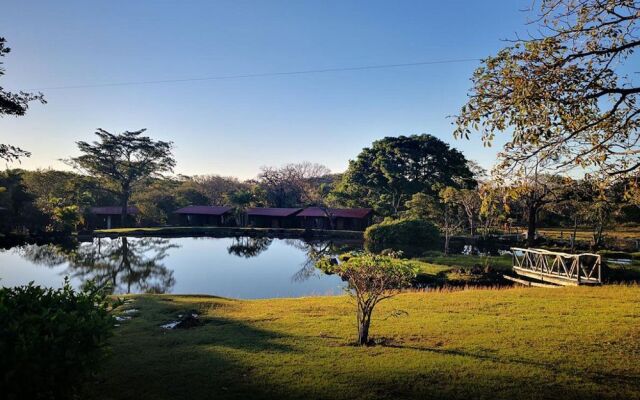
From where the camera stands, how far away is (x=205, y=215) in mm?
55750

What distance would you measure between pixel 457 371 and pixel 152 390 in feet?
12.8

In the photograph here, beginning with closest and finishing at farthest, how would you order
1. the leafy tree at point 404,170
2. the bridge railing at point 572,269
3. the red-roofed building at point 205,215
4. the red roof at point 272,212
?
the bridge railing at point 572,269
the leafy tree at point 404,170
the red roof at point 272,212
the red-roofed building at point 205,215

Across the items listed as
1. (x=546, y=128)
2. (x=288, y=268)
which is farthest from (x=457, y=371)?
(x=288, y=268)

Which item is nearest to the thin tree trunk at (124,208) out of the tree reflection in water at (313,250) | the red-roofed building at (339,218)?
the red-roofed building at (339,218)

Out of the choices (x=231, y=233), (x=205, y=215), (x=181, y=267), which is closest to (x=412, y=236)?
(x=181, y=267)

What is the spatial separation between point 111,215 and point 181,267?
34319 mm

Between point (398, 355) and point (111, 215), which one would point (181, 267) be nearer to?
point (398, 355)

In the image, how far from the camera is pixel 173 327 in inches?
371

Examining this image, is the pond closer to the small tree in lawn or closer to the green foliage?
the green foliage

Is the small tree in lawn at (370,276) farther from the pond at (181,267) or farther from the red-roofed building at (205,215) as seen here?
the red-roofed building at (205,215)

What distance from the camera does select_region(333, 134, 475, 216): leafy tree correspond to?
149 feet

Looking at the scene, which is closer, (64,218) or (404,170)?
(64,218)

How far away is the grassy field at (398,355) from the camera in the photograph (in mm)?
5082

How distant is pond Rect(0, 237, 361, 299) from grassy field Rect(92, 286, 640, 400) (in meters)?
7.42
